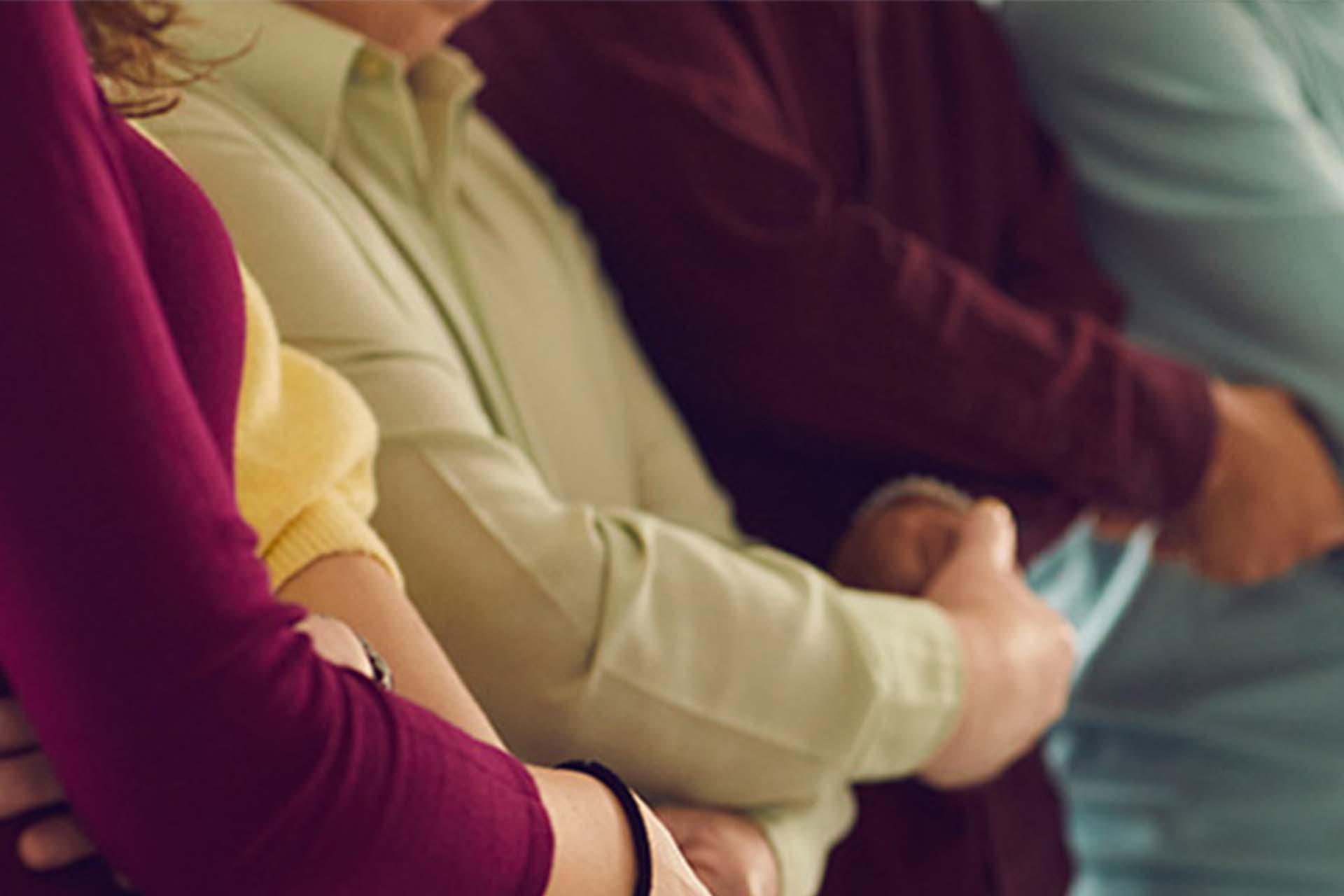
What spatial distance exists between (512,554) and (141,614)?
256 mm

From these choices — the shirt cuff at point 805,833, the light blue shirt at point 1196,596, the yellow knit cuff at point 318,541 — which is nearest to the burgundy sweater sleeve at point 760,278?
the light blue shirt at point 1196,596

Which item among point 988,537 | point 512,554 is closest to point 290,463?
point 512,554

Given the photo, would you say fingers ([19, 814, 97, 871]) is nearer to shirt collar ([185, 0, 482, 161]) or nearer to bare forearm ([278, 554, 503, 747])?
bare forearm ([278, 554, 503, 747])

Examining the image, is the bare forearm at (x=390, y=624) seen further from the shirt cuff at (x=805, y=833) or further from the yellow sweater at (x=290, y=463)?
the shirt cuff at (x=805, y=833)

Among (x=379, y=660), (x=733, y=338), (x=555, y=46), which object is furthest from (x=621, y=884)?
(x=555, y=46)

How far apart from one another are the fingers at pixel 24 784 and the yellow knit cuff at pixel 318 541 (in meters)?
0.12

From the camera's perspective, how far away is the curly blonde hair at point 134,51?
0.47m

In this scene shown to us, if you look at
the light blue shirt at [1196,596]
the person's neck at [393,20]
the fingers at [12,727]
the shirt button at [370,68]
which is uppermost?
the person's neck at [393,20]

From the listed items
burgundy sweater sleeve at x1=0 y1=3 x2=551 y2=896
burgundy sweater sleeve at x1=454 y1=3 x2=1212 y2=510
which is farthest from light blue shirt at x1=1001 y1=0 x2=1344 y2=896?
burgundy sweater sleeve at x1=0 y1=3 x2=551 y2=896

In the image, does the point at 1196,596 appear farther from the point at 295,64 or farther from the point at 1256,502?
the point at 295,64

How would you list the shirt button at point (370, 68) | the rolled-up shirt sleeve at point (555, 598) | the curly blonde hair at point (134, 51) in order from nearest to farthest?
the curly blonde hair at point (134, 51), the rolled-up shirt sleeve at point (555, 598), the shirt button at point (370, 68)

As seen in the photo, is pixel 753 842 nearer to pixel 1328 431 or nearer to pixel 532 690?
pixel 532 690

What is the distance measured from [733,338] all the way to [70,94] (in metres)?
0.60

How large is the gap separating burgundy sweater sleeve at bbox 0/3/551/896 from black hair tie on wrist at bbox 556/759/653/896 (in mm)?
59
